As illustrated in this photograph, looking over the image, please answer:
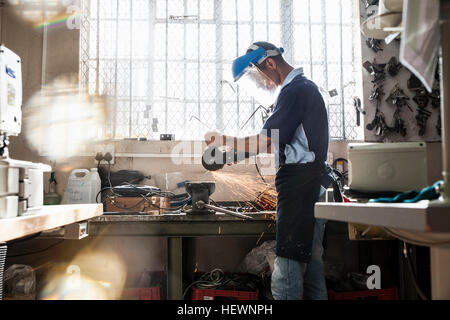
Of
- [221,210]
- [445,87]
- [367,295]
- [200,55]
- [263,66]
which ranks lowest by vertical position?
[367,295]

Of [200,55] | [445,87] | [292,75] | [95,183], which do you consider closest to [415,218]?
[445,87]

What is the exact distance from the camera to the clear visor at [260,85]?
2.32m

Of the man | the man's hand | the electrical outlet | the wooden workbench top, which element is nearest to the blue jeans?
the man

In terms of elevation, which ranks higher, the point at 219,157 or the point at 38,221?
the point at 219,157

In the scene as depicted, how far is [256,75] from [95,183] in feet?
5.36

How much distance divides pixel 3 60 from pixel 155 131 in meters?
1.93

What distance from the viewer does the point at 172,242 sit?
2420 mm

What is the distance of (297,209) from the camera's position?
1893mm

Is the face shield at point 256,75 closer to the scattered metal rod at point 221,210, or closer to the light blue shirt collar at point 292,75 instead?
the light blue shirt collar at point 292,75

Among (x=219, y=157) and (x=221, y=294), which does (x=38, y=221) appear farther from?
(x=221, y=294)

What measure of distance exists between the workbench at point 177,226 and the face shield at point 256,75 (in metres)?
0.79

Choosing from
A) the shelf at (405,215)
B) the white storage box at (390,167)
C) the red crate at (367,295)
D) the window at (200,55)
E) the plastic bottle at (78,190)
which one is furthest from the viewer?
the window at (200,55)

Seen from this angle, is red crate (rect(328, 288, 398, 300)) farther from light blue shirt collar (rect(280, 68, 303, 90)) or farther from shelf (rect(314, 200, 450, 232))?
shelf (rect(314, 200, 450, 232))

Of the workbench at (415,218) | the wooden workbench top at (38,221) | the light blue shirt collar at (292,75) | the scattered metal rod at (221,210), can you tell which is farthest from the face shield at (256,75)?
the workbench at (415,218)
